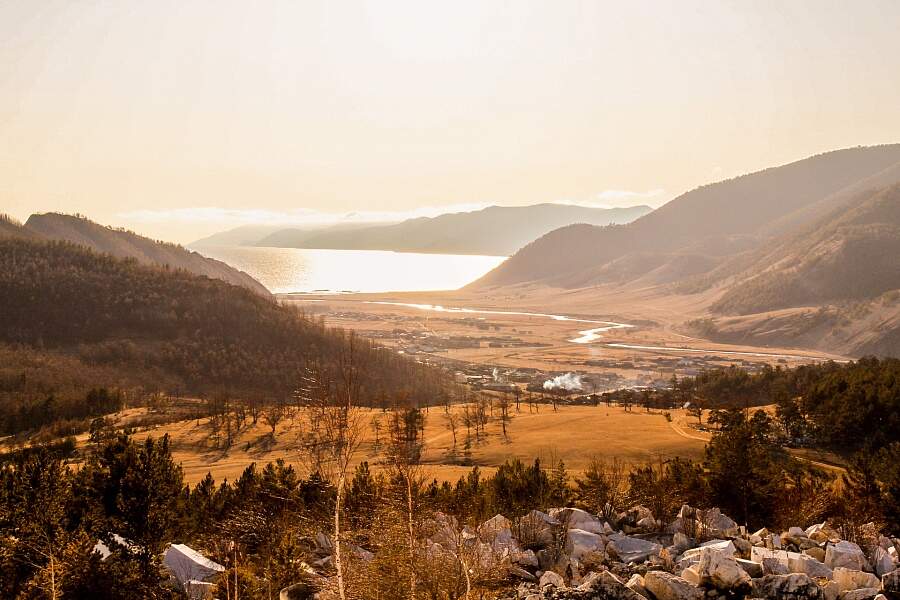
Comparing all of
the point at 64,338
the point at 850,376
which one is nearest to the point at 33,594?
the point at 850,376

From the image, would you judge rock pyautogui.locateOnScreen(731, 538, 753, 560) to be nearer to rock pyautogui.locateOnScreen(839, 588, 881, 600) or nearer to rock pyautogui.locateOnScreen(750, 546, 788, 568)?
rock pyautogui.locateOnScreen(750, 546, 788, 568)

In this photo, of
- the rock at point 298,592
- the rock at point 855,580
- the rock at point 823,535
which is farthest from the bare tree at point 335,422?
the rock at point 823,535

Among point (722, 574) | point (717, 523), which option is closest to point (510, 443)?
point (717, 523)

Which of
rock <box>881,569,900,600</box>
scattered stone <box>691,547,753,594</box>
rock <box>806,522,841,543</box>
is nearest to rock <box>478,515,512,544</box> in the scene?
scattered stone <box>691,547,753,594</box>

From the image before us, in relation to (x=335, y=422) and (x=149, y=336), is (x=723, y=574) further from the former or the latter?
(x=149, y=336)

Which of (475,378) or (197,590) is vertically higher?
(197,590)

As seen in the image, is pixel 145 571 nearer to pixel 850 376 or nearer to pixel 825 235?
pixel 850 376
